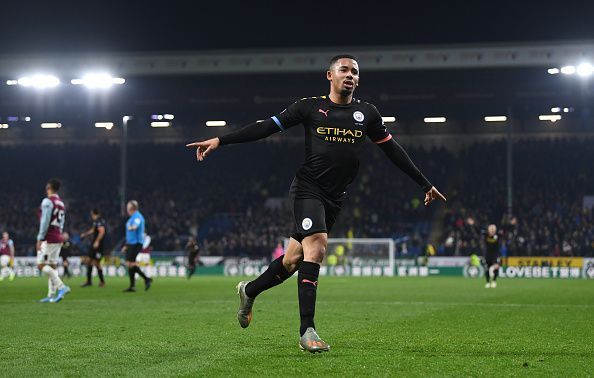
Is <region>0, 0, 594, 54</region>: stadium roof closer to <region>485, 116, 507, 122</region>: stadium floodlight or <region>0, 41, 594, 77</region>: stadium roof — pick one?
<region>0, 41, 594, 77</region>: stadium roof

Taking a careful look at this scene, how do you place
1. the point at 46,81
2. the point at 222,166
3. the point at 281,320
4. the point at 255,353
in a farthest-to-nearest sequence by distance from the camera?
the point at 222,166, the point at 46,81, the point at 281,320, the point at 255,353

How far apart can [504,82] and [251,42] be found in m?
12.2

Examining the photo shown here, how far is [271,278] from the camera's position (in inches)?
295

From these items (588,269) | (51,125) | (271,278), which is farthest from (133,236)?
(51,125)

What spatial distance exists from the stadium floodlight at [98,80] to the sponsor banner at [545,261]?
18.9 metres

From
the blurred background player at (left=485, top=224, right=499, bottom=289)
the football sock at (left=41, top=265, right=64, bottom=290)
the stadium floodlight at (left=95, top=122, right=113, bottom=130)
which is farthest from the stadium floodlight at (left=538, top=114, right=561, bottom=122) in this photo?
the football sock at (left=41, top=265, right=64, bottom=290)

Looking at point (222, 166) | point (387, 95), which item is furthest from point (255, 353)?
point (222, 166)

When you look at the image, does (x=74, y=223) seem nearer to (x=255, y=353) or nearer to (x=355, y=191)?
(x=355, y=191)

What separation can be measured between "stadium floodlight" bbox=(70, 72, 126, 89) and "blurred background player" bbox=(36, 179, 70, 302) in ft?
67.3

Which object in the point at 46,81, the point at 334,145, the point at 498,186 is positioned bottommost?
the point at 334,145

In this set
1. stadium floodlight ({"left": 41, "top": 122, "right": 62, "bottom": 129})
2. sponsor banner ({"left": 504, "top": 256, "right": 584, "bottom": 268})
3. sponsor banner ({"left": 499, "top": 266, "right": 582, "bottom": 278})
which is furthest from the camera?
stadium floodlight ({"left": 41, "top": 122, "right": 62, "bottom": 129})

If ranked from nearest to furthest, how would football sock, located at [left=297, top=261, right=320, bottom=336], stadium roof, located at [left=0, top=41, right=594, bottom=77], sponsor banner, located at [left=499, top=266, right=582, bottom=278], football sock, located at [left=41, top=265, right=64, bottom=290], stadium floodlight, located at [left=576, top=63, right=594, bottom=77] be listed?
1. football sock, located at [left=297, top=261, right=320, bottom=336]
2. football sock, located at [left=41, top=265, right=64, bottom=290]
3. stadium floodlight, located at [left=576, top=63, right=594, bottom=77]
4. stadium roof, located at [left=0, top=41, right=594, bottom=77]
5. sponsor banner, located at [left=499, top=266, right=582, bottom=278]

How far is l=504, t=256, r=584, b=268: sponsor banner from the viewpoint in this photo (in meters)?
37.5

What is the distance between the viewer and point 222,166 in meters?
52.2
